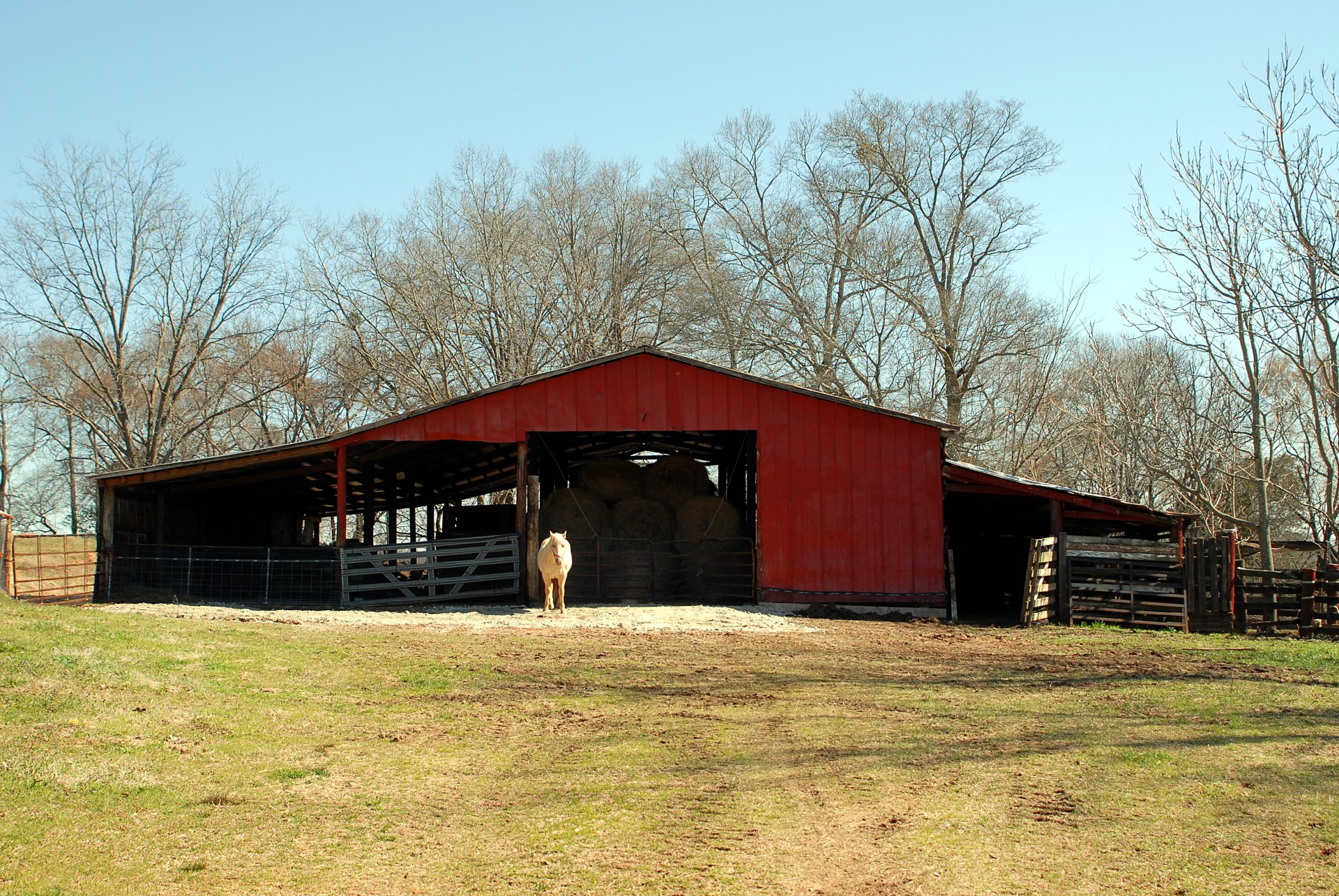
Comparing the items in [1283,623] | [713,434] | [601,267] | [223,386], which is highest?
[601,267]

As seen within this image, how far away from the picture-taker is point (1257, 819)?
232 inches

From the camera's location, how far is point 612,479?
2261 cm

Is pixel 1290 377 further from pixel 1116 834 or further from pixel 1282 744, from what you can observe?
pixel 1116 834

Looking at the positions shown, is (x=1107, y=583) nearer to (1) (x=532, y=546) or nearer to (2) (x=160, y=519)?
(1) (x=532, y=546)

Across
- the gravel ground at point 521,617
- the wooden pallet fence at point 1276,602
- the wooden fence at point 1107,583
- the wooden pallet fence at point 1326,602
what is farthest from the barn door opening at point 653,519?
the wooden pallet fence at point 1326,602

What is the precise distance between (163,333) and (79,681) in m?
34.6

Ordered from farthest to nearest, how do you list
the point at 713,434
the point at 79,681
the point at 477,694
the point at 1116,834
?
the point at 713,434
the point at 477,694
the point at 79,681
the point at 1116,834

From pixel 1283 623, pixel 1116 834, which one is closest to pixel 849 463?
pixel 1283 623

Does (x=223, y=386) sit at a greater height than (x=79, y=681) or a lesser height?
greater

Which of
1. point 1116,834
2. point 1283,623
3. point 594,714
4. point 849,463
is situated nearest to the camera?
point 1116,834

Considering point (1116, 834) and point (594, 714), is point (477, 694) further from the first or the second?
point (1116, 834)

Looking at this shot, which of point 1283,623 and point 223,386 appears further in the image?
point 223,386

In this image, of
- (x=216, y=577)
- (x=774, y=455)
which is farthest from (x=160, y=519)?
(x=774, y=455)

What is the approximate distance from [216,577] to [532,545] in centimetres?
Answer: 869
